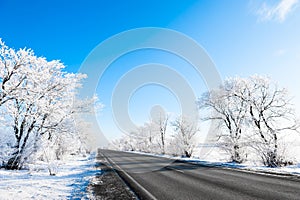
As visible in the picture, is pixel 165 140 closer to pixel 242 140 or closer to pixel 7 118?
pixel 242 140

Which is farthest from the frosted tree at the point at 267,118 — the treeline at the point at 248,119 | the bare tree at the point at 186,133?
the bare tree at the point at 186,133

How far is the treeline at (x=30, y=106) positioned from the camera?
1114cm

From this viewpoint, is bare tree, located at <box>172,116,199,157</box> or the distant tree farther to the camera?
bare tree, located at <box>172,116,199,157</box>

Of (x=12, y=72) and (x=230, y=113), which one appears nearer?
(x=12, y=72)

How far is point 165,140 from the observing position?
50.9m

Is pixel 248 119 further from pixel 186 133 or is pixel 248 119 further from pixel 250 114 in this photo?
pixel 186 133

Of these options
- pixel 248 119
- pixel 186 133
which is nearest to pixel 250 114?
pixel 248 119

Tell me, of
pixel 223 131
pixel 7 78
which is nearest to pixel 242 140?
pixel 223 131

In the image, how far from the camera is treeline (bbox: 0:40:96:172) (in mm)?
11141

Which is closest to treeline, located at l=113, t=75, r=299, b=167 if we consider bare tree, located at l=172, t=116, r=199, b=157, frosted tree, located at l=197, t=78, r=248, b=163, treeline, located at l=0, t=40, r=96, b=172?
frosted tree, located at l=197, t=78, r=248, b=163

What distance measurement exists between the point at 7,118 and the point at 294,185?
1631 cm

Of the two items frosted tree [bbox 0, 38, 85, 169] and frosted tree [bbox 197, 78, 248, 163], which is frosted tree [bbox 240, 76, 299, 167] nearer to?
frosted tree [bbox 197, 78, 248, 163]

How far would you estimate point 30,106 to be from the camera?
50.2 ft

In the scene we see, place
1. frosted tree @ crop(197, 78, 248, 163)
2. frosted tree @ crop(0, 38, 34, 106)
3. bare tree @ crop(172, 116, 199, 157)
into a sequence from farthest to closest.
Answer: bare tree @ crop(172, 116, 199, 157) → frosted tree @ crop(197, 78, 248, 163) → frosted tree @ crop(0, 38, 34, 106)
